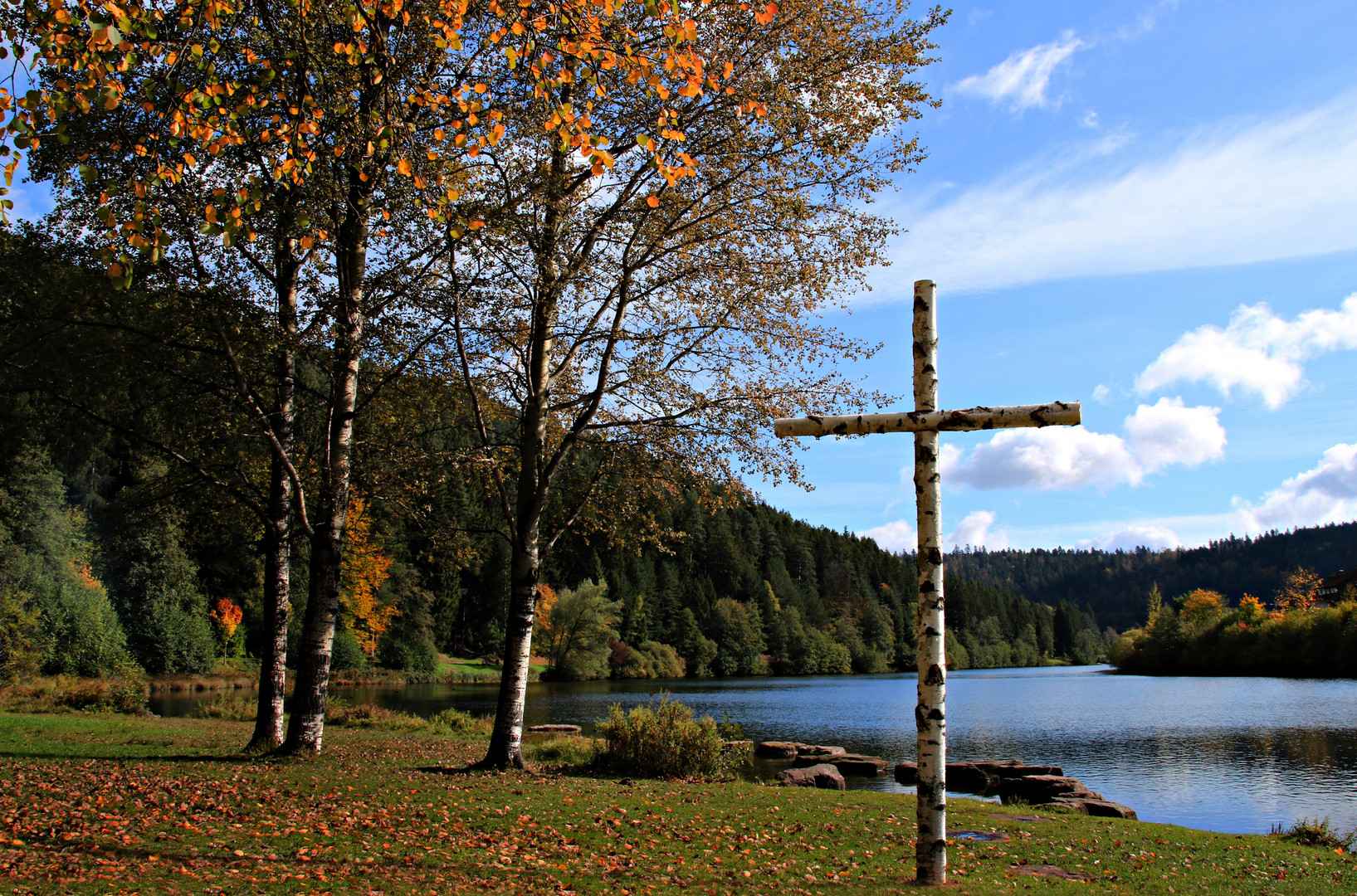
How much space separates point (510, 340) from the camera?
13758 millimetres

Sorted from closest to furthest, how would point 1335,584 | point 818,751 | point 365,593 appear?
point 818,751 < point 365,593 < point 1335,584

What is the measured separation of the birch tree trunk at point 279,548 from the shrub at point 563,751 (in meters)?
5.32

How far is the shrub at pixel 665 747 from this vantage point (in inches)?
578

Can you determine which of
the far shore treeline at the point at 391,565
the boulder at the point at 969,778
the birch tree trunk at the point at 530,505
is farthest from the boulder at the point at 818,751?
the birch tree trunk at the point at 530,505

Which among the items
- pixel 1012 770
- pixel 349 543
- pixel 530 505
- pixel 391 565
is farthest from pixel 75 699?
pixel 391 565

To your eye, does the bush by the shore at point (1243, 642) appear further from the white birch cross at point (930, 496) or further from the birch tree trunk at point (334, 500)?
the birch tree trunk at point (334, 500)

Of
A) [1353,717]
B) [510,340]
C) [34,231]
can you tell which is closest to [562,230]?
[510,340]

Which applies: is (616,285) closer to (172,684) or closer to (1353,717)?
(1353,717)

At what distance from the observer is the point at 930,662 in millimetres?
6789

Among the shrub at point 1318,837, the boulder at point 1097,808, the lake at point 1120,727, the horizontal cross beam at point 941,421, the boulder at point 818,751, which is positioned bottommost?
the lake at point 1120,727

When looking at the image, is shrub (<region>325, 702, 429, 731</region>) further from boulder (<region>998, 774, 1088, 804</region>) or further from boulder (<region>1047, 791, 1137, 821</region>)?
boulder (<region>1047, 791, 1137, 821</region>)

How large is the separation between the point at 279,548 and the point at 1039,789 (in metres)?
15.3

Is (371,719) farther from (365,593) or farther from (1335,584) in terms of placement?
(1335,584)

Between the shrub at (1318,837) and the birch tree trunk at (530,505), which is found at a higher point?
the birch tree trunk at (530,505)
